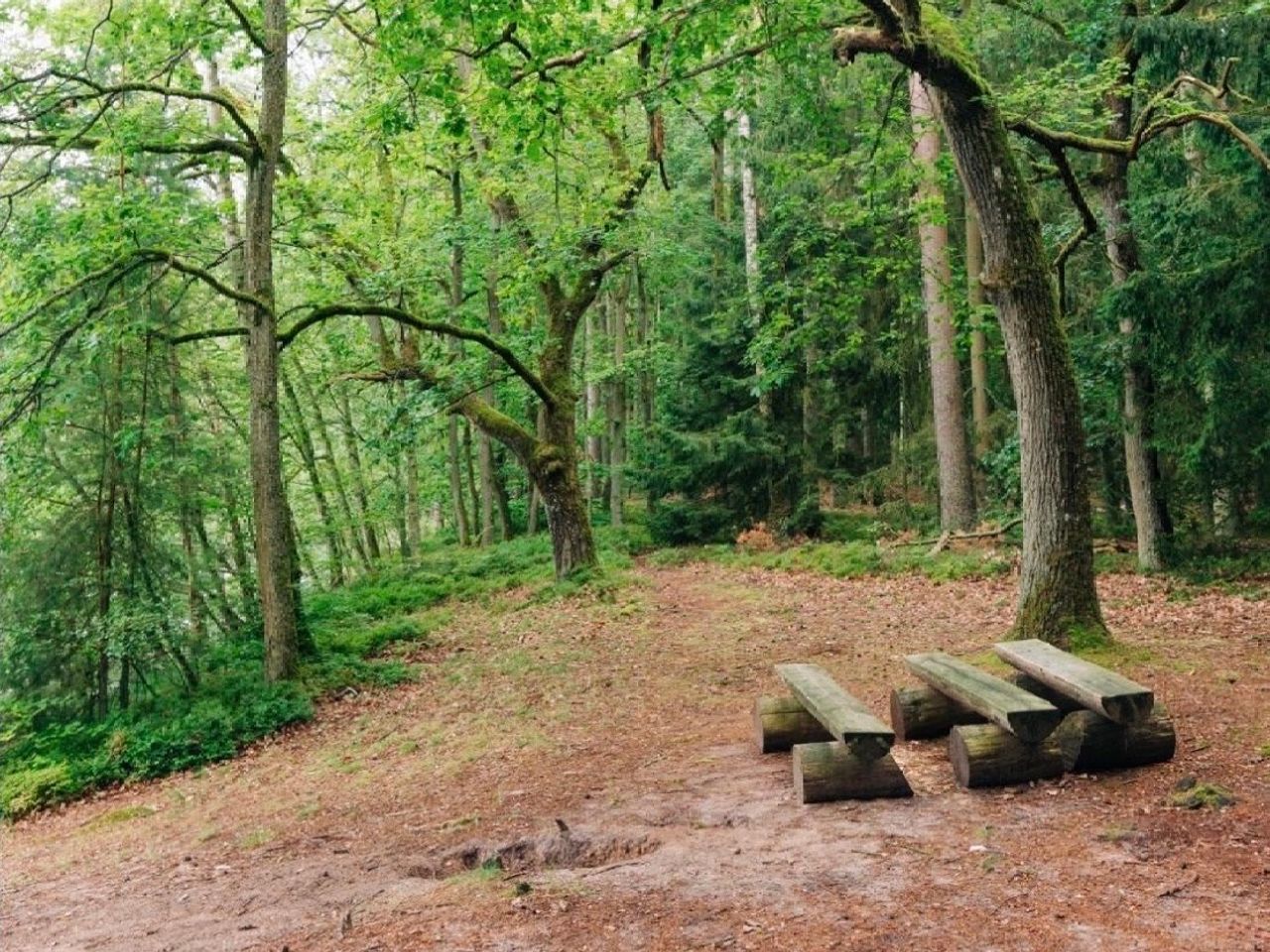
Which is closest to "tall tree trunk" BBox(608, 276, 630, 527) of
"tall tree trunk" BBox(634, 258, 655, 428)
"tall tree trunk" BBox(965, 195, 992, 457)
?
"tall tree trunk" BBox(634, 258, 655, 428)

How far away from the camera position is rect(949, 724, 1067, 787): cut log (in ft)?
16.9

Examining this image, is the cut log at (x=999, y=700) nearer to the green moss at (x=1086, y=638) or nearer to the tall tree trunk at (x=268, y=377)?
the green moss at (x=1086, y=638)

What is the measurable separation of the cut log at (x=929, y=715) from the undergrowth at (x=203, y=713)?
7340 mm

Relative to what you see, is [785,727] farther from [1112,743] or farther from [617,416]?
[617,416]

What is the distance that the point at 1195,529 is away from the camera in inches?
510

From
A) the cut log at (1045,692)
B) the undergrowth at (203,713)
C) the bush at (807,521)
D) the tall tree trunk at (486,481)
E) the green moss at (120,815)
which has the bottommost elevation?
the green moss at (120,815)

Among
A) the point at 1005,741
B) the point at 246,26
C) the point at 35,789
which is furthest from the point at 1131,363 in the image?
the point at 35,789

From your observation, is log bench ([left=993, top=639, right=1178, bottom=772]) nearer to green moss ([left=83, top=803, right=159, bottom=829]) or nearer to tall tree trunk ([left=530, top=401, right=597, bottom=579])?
green moss ([left=83, top=803, right=159, bottom=829])

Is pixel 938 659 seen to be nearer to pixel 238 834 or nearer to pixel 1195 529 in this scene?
pixel 238 834

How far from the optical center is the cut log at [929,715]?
620 cm

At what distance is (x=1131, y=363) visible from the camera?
468 inches

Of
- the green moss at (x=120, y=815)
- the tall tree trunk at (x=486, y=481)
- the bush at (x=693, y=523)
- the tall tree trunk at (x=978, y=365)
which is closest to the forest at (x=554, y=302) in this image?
the tall tree trunk at (x=978, y=365)

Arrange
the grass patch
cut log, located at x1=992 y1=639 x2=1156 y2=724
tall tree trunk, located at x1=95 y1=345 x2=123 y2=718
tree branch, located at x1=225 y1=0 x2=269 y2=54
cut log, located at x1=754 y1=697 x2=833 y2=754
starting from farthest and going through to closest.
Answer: the grass patch, tall tree trunk, located at x1=95 y1=345 x2=123 y2=718, tree branch, located at x1=225 y1=0 x2=269 y2=54, cut log, located at x1=754 y1=697 x2=833 y2=754, cut log, located at x1=992 y1=639 x2=1156 y2=724

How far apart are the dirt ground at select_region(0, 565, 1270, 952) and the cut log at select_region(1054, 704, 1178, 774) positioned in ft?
0.30
